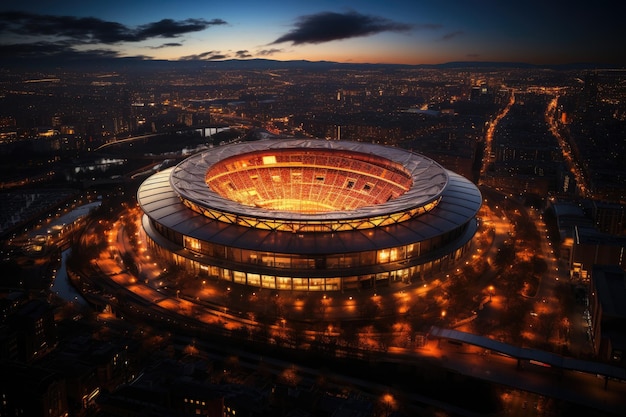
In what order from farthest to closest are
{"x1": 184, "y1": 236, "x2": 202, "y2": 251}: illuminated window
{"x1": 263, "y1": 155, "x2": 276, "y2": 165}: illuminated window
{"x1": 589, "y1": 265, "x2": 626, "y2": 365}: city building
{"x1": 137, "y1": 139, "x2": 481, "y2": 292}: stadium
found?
{"x1": 263, "y1": 155, "x2": 276, "y2": 165}: illuminated window → {"x1": 184, "y1": 236, "x2": 202, "y2": 251}: illuminated window → {"x1": 137, "y1": 139, "x2": 481, "y2": 292}: stadium → {"x1": 589, "y1": 265, "x2": 626, "y2": 365}: city building

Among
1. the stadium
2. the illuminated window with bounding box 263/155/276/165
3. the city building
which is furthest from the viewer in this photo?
the illuminated window with bounding box 263/155/276/165

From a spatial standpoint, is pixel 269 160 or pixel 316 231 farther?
pixel 269 160

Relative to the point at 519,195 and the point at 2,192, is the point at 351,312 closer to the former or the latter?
the point at 519,195

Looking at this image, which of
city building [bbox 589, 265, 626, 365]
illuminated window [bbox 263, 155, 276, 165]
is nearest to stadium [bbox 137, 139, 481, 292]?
illuminated window [bbox 263, 155, 276, 165]

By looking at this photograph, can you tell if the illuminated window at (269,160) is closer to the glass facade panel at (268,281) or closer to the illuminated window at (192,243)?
the illuminated window at (192,243)

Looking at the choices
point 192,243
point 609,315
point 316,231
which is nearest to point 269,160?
point 192,243

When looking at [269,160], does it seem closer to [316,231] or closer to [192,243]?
[192,243]

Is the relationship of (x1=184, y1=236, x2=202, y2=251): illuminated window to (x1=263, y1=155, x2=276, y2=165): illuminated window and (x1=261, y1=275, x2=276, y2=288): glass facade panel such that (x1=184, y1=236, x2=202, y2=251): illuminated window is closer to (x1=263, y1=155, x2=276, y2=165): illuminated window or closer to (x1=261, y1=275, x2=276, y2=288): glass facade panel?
(x1=261, y1=275, x2=276, y2=288): glass facade panel

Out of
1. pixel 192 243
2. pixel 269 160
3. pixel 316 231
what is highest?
pixel 269 160

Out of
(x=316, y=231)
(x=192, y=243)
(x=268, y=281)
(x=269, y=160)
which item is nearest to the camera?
(x=268, y=281)

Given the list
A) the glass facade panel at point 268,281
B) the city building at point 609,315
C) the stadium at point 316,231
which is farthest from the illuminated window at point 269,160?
the city building at point 609,315
